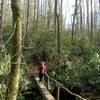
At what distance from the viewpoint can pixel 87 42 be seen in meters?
30.8

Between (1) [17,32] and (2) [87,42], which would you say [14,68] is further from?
(2) [87,42]

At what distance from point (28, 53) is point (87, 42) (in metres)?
6.84

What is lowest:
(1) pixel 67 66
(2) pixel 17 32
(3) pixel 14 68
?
(1) pixel 67 66

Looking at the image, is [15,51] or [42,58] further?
[42,58]

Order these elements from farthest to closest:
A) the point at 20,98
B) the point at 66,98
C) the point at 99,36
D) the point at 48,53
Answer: the point at 99,36 → the point at 48,53 → the point at 66,98 → the point at 20,98

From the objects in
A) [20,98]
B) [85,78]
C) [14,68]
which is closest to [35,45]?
[85,78]

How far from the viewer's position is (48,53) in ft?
88.7

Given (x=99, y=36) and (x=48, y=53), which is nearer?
(x=48, y=53)

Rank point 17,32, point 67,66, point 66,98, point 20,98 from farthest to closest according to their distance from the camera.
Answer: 1. point 67,66
2. point 66,98
3. point 20,98
4. point 17,32

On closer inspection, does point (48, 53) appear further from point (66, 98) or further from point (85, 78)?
point (66, 98)

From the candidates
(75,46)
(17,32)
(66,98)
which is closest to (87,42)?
(75,46)

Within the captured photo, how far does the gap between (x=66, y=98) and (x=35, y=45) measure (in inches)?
396

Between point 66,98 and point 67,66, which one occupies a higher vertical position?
point 67,66

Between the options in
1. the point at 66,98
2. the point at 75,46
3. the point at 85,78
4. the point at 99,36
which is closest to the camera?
the point at 66,98
